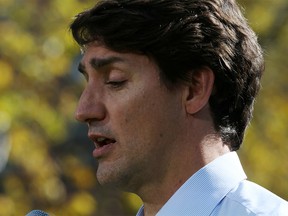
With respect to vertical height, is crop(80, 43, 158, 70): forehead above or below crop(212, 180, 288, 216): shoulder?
above

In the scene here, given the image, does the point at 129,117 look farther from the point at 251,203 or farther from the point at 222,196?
the point at 251,203

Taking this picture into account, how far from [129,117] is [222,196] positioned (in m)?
0.42

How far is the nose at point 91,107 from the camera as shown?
3.72 meters

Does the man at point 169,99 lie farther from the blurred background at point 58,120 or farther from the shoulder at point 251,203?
the blurred background at point 58,120

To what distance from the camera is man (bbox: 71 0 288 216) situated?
3.67 meters

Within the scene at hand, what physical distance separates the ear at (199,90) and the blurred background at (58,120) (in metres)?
5.83

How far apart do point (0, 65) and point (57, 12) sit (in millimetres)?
706

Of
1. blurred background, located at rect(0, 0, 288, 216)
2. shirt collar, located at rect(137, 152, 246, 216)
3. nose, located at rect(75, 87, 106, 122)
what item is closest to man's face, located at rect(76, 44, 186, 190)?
nose, located at rect(75, 87, 106, 122)

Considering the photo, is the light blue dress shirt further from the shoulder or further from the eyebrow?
the eyebrow

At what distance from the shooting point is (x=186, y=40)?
384 centimetres

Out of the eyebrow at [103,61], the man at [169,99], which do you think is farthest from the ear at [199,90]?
the eyebrow at [103,61]

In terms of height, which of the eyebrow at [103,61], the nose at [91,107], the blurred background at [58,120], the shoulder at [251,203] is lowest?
the blurred background at [58,120]

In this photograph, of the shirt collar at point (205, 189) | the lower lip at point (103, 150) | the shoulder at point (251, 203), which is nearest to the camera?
the shoulder at point (251, 203)

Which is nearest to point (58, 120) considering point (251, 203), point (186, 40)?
point (186, 40)
